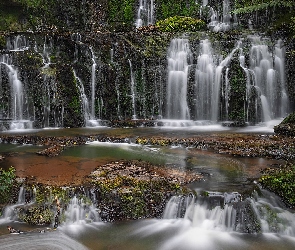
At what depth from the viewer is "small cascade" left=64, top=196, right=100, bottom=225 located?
7550 millimetres

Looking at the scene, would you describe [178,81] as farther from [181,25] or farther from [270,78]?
[181,25]

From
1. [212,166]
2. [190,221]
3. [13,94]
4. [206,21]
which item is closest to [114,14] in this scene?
[206,21]

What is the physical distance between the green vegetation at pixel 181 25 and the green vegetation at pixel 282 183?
594 inches

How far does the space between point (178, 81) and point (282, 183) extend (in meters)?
11.5

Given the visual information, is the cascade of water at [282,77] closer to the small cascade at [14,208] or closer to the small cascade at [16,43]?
the small cascade at [16,43]

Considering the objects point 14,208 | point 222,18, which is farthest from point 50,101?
point 222,18

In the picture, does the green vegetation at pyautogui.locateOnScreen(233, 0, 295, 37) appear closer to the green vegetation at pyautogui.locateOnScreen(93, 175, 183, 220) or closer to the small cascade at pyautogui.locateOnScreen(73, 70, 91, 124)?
the small cascade at pyautogui.locateOnScreen(73, 70, 91, 124)

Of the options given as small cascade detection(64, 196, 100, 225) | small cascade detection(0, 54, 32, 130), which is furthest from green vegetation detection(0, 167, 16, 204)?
small cascade detection(0, 54, 32, 130)

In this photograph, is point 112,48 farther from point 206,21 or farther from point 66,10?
point 206,21

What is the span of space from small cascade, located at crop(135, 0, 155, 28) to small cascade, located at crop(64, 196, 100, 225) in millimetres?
19286

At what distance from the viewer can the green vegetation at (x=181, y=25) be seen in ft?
70.9

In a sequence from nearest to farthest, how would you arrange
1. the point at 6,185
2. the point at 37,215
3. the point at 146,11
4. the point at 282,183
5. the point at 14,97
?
the point at 37,215, the point at 282,183, the point at 6,185, the point at 14,97, the point at 146,11

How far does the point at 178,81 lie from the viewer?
1852 centimetres

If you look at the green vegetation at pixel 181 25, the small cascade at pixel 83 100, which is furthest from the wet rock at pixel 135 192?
the green vegetation at pixel 181 25
